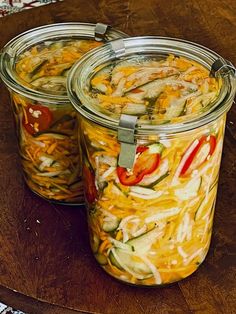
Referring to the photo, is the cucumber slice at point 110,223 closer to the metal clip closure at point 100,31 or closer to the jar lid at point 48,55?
the jar lid at point 48,55

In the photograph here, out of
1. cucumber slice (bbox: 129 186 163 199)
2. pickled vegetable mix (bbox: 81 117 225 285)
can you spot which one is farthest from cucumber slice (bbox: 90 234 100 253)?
cucumber slice (bbox: 129 186 163 199)

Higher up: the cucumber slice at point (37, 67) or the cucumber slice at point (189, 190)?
the cucumber slice at point (37, 67)

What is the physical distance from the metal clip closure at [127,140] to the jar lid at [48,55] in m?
0.17

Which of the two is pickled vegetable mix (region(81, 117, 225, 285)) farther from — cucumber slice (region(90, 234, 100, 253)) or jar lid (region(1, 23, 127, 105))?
jar lid (region(1, 23, 127, 105))

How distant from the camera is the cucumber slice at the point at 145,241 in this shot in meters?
0.80

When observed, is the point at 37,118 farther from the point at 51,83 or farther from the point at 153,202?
the point at 153,202

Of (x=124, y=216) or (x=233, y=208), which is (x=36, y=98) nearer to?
(x=124, y=216)

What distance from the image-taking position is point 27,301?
0.86m

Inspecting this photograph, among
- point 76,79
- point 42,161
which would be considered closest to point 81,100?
point 76,79

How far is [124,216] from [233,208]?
0.80 feet

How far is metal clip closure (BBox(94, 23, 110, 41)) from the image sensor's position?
38.2 inches

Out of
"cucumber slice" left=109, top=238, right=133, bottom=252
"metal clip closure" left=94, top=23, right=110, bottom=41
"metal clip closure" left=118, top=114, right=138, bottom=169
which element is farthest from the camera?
"metal clip closure" left=94, top=23, right=110, bottom=41

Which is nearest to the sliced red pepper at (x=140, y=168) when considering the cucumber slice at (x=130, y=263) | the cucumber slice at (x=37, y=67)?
the cucumber slice at (x=130, y=263)

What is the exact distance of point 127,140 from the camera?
72 centimetres
